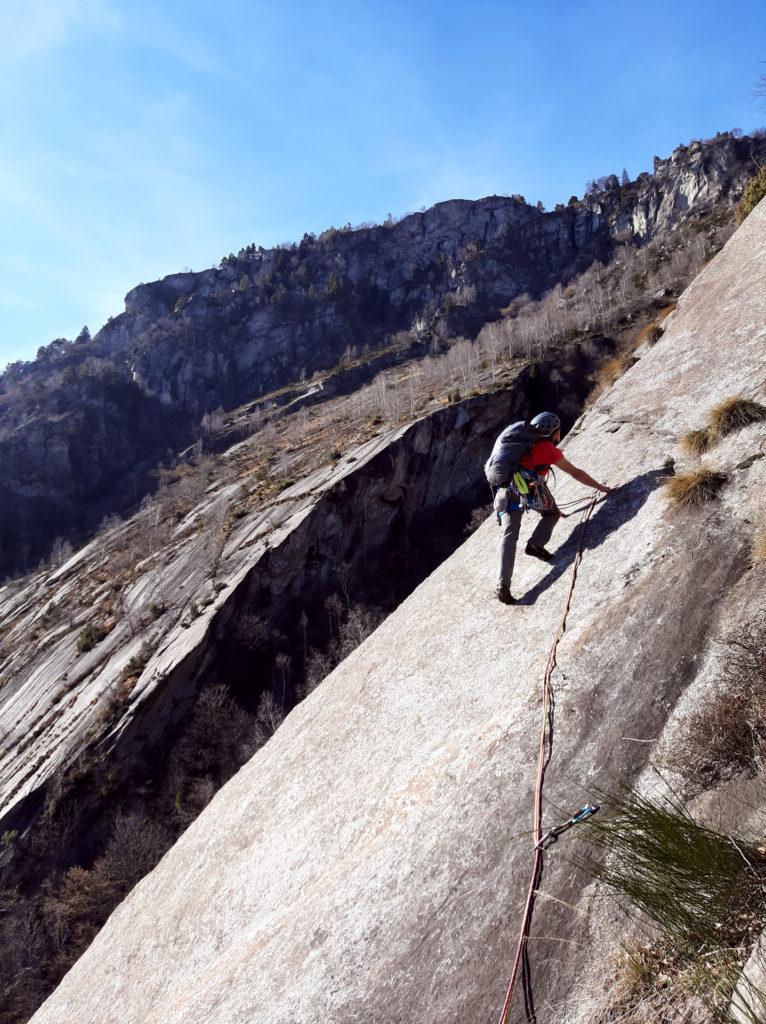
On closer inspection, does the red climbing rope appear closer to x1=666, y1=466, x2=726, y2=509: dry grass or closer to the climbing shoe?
the climbing shoe

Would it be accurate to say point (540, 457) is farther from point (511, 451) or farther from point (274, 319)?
point (274, 319)

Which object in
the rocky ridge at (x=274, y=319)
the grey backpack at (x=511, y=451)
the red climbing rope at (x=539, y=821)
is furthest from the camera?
the rocky ridge at (x=274, y=319)

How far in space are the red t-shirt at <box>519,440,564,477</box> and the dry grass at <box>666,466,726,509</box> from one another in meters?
1.55

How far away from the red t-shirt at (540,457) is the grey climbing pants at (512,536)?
22.2 inches

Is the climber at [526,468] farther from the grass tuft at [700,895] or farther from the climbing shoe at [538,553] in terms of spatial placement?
the grass tuft at [700,895]

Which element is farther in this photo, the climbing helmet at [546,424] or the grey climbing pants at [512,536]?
the climbing helmet at [546,424]

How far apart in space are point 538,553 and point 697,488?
1.71 metres

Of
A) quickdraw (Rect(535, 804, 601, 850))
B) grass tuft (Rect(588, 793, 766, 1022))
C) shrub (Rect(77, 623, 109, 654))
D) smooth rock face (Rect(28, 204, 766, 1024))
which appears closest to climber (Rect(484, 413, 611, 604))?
smooth rock face (Rect(28, 204, 766, 1024))

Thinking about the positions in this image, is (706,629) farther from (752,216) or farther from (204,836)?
(752,216)

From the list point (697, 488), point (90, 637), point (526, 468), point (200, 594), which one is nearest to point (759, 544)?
point (697, 488)

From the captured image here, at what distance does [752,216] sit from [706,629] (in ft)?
29.0

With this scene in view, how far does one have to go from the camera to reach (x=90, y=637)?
3712 cm

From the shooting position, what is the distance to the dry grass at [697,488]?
519 centimetres

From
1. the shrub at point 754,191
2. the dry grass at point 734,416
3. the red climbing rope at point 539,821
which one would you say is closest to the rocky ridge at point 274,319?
the shrub at point 754,191
